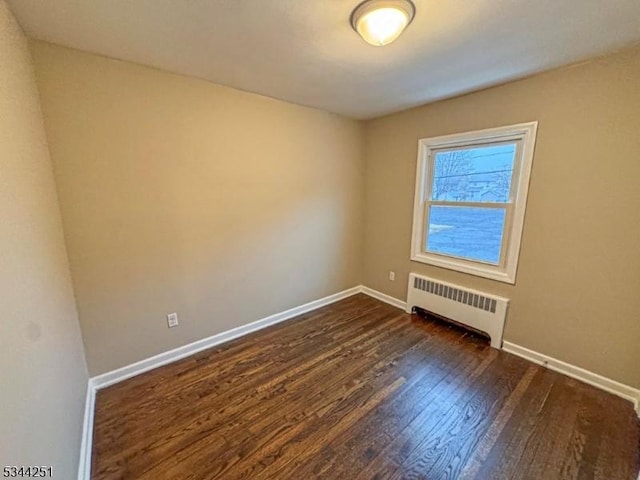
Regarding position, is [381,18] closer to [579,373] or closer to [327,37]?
[327,37]

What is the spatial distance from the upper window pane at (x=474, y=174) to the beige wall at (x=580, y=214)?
0.23m

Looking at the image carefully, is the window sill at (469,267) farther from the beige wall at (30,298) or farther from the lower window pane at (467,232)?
the beige wall at (30,298)

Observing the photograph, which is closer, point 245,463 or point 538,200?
point 245,463

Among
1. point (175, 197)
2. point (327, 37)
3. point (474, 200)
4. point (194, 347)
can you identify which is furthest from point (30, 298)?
point (474, 200)

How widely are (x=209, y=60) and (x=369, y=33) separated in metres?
1.13

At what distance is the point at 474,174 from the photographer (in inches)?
105

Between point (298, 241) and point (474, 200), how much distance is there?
73.3 inches

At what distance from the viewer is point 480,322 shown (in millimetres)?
2605

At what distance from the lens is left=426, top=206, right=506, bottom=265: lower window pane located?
8.29 feet

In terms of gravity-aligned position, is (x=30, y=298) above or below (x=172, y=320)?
above

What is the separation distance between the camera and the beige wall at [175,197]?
1795 mm

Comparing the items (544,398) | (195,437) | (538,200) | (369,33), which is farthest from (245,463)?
(538,200)

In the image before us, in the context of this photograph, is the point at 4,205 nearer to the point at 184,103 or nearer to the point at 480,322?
the point at 184,103

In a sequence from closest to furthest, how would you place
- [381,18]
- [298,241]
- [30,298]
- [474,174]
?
[30,298] < [381,18] < [474,174] < [298,241]
